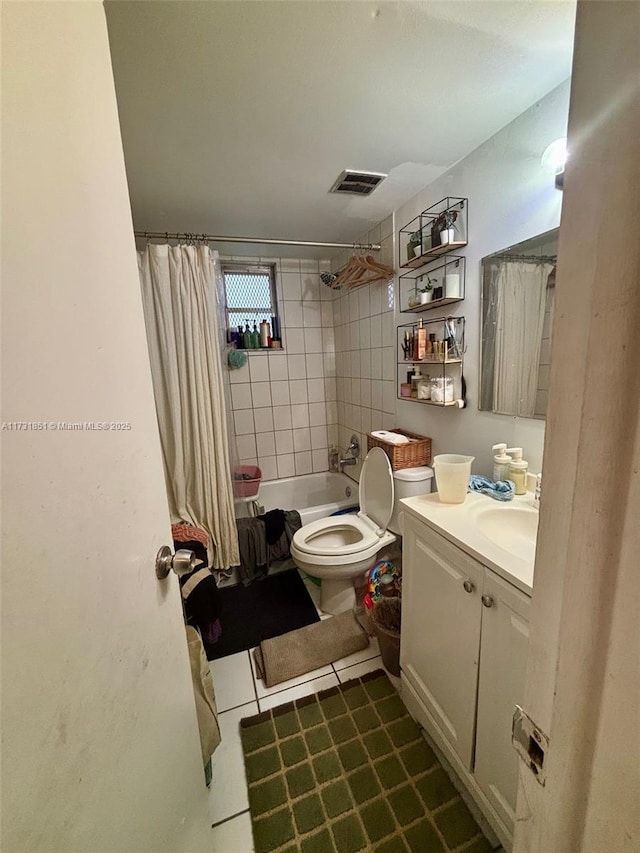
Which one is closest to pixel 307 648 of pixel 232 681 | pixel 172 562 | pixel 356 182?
pixel 232 681

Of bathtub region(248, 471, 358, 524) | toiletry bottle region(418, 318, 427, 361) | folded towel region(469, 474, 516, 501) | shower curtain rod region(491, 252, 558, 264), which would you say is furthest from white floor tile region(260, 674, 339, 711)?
shower curtain rod region(491, 252, 558, 264)

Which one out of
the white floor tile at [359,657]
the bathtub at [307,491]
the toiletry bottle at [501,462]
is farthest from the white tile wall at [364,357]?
the white floor tile at [359,657]

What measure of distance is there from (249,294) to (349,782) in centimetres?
279

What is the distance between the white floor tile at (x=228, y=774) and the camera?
1.05 m

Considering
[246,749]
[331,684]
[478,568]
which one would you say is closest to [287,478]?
[331,684]

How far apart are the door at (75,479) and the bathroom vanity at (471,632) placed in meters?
0.78

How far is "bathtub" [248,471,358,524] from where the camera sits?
2679mm

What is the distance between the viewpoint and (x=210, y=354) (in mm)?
1849

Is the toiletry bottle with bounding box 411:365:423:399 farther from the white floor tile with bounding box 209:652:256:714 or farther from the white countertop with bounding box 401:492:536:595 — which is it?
the white floor tile with bounding box 209:652:256:714

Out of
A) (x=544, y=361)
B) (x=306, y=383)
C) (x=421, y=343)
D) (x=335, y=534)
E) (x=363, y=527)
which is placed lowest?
(x=335, y=534)

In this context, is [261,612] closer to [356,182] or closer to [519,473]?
[519,473]

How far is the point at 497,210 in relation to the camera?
1265mm

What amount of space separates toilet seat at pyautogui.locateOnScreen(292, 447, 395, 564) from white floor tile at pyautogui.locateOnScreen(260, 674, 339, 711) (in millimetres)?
489

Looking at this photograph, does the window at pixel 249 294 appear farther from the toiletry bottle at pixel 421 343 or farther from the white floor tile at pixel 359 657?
the white floor tile at pixel 359 657
